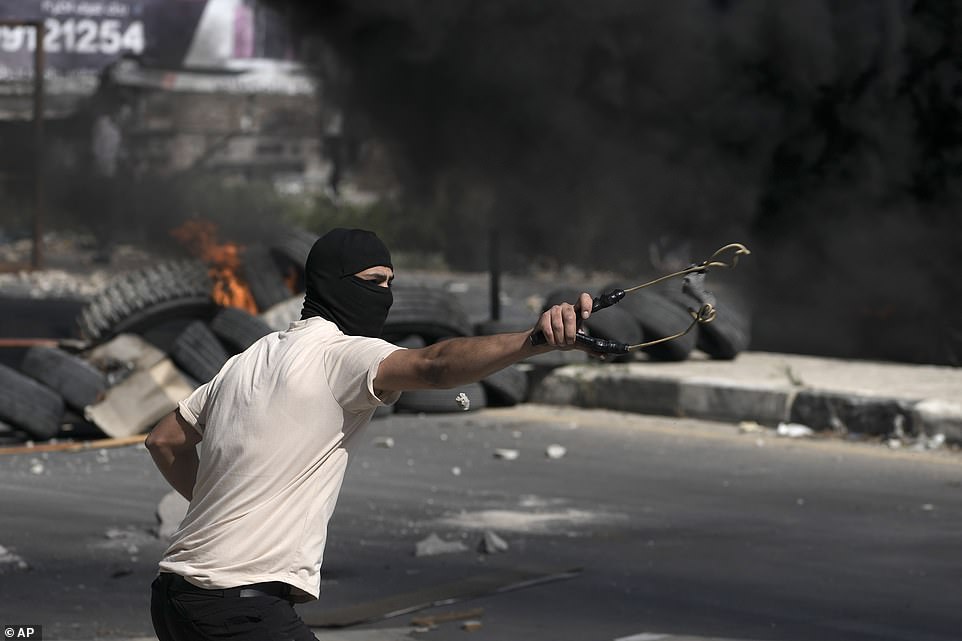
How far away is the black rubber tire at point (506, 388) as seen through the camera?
1242 cm

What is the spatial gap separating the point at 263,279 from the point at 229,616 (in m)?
9.85

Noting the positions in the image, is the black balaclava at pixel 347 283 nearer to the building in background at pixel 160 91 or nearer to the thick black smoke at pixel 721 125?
the thick black smoke at pixel 721 125

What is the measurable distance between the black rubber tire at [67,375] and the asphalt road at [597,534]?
666mm

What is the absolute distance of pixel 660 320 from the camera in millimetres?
12727

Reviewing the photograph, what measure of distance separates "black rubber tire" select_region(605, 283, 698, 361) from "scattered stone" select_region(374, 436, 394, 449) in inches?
90.5

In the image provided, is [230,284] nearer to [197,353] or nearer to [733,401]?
[197,353]

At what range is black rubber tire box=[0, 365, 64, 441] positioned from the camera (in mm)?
10719

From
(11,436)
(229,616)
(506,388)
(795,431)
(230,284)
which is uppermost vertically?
(229,616)

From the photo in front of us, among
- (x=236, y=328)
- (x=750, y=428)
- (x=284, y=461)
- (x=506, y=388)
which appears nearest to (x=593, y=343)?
(x=284, y=461)

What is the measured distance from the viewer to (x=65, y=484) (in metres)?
9.50

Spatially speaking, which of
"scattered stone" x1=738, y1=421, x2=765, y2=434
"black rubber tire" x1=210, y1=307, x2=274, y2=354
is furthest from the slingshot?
"black rubber tire" x1=210, y1=307, x2=274, y2=354

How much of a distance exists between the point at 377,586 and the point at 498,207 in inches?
290

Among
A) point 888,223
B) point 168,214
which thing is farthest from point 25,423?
point 168,214

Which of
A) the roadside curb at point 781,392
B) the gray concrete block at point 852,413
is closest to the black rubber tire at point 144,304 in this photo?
the roadside curb at point 781,392
